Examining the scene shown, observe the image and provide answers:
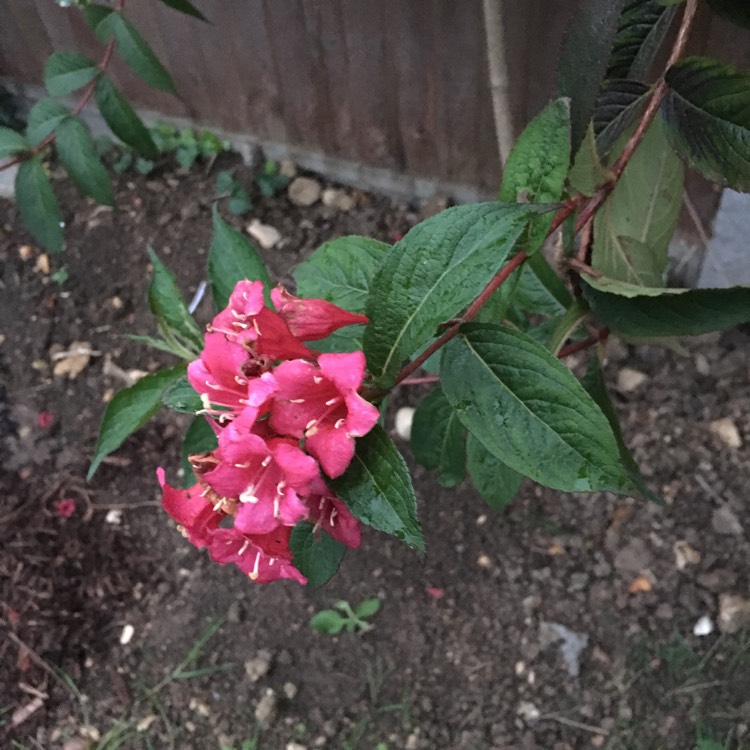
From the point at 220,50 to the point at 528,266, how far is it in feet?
4.40

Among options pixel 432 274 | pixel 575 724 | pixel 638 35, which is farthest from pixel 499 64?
pixel 575 724

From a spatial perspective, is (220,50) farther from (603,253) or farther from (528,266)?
(603,253)

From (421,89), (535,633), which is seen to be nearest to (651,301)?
(535,633)

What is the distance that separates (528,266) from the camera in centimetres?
110

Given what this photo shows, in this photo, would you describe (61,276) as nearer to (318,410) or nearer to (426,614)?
(426,614)

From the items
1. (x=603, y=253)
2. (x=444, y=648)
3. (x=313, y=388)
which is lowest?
(x=444, y=648)

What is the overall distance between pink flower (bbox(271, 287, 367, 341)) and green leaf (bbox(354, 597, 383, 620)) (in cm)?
103

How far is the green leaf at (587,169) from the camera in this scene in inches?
29.1

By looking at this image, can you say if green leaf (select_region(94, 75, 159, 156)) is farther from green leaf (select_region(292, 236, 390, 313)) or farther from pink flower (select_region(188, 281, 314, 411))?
pink flower (select_region(188, 281, 314, 411))

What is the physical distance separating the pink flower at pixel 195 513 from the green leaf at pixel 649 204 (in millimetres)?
628

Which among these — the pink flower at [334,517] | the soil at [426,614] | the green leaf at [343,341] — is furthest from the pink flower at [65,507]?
the pink flower at [334,517]

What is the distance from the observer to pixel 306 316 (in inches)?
25.8

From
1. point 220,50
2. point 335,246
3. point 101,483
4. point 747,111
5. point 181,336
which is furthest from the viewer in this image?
point 220,50

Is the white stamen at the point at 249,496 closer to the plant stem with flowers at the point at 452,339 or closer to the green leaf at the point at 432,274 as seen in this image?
the plant stem with flowers at the point at 452,339
